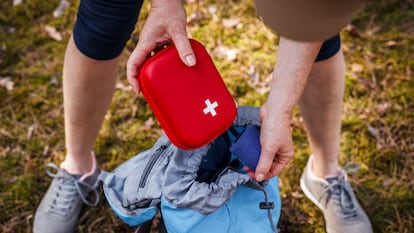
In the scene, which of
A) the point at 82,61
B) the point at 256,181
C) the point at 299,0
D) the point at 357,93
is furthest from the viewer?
the point at 357,93

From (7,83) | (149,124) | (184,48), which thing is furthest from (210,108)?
(7,83)

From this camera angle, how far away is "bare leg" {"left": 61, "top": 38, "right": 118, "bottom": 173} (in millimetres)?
1901

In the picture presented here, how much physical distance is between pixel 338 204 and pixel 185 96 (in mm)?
1165

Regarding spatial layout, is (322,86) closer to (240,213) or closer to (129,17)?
(240,213)

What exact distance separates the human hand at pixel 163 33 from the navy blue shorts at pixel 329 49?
58cm

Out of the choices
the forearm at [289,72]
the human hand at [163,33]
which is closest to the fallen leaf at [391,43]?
the forearm at [289,72]

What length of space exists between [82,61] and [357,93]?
171cm

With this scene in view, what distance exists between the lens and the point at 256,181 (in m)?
1.66

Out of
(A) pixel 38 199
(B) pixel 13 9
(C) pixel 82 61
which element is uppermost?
(C) pixel 82 61

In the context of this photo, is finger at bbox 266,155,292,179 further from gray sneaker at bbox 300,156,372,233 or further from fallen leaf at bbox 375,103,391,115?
fallen leaf at bbox 375,103,391,115

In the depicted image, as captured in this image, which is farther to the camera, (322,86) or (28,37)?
(28,37)

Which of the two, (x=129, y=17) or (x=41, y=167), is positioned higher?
(x=129, y=17)

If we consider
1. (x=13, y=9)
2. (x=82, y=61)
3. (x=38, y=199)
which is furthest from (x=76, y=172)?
(x=13, y=9)

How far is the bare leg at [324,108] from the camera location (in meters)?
1.91
